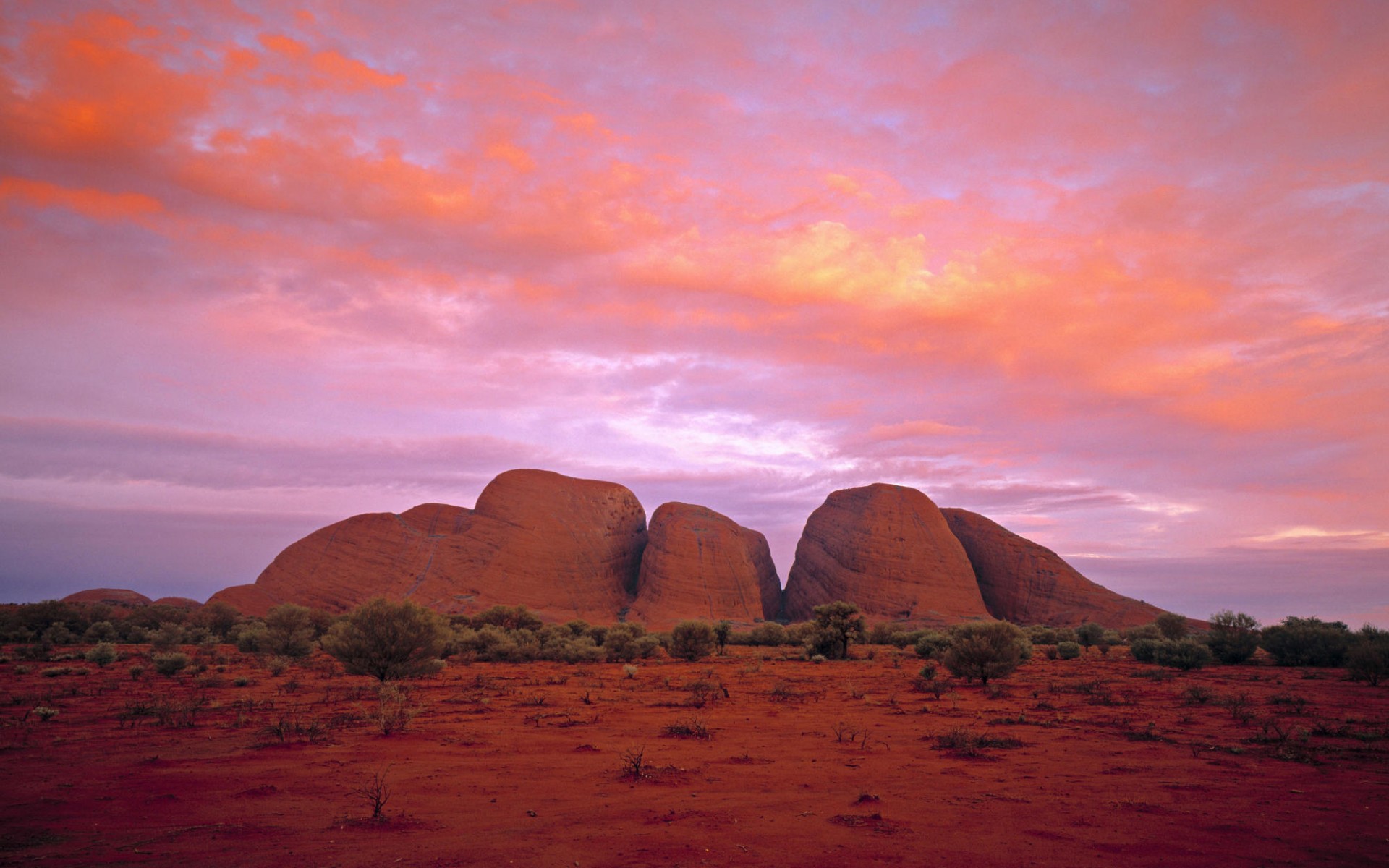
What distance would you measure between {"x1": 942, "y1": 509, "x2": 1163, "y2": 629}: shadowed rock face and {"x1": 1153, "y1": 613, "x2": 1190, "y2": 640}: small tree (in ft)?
69.5

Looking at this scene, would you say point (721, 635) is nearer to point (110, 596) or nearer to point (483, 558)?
point (483, 558)

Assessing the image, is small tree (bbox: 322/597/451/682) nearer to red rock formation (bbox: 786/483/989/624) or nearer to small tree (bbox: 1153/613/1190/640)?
small tree (bbox: 1153/613/1190/640)

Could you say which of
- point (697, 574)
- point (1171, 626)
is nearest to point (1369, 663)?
point (1171, 626)

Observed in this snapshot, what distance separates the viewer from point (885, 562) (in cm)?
5894

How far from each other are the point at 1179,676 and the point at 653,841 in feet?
62.1

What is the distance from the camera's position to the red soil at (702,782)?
16.9 ft

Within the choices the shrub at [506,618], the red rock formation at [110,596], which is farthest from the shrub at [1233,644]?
the red rock formation at [110,596]

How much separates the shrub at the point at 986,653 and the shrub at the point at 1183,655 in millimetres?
6760

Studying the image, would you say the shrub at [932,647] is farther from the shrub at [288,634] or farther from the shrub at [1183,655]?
the shrub at [288,634]

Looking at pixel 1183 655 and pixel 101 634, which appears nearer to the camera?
pixel 1183 655

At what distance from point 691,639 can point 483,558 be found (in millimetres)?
35910

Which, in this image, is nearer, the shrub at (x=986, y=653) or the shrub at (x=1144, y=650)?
the shrub at (x=986, y=653)

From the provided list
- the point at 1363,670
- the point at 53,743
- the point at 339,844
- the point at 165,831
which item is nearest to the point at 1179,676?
the point at 1363,670

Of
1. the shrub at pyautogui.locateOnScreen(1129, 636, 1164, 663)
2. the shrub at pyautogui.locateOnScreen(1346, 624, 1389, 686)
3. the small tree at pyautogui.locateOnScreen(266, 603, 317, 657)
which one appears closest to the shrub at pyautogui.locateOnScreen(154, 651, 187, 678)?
the small tree at pyautogui.locateOnScreen(266, 603, 317, 657)
